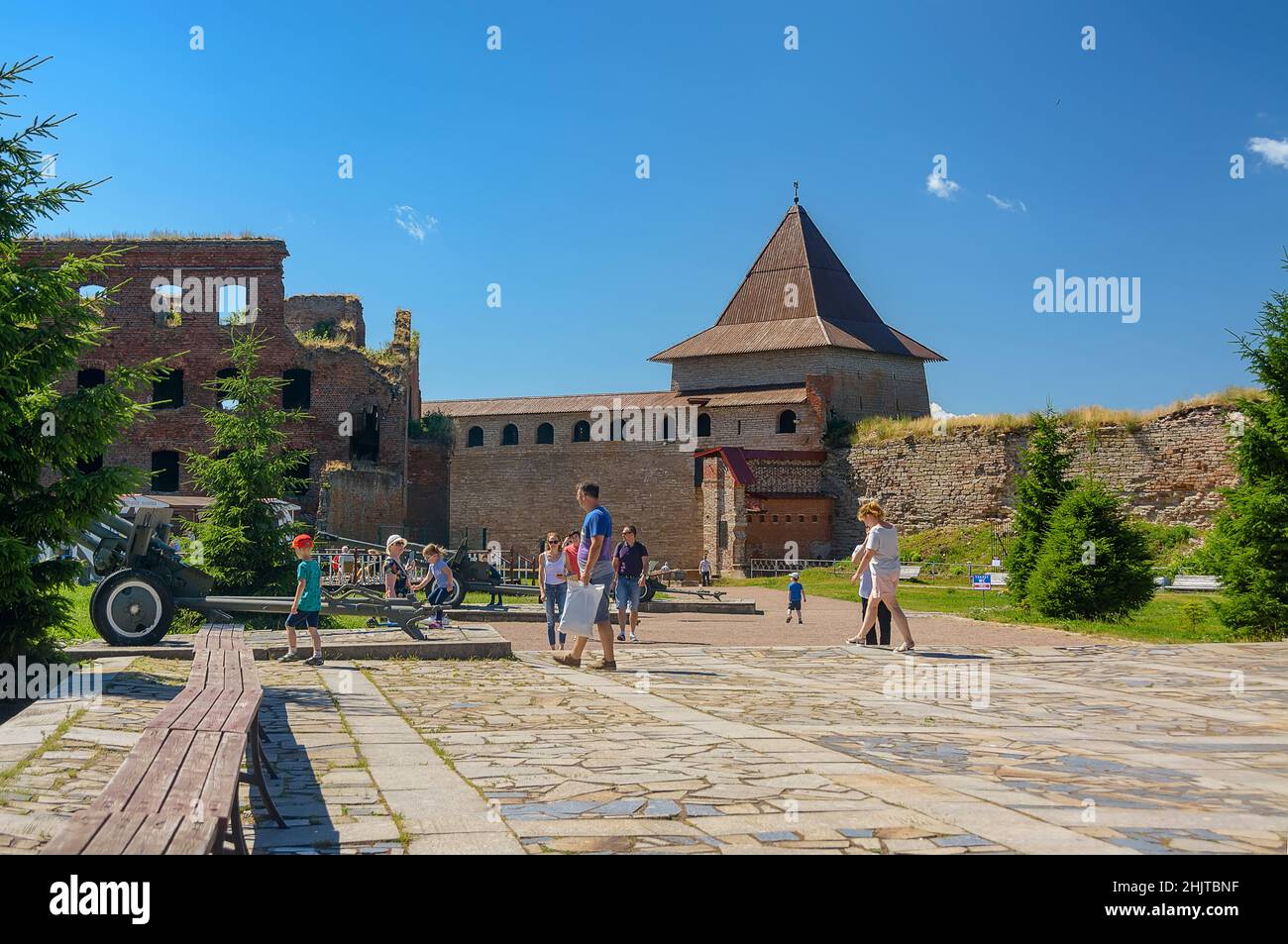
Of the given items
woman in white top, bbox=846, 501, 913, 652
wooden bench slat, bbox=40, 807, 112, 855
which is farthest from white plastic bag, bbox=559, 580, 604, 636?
wooden bench slat, bbox=40, 807, 112, 855

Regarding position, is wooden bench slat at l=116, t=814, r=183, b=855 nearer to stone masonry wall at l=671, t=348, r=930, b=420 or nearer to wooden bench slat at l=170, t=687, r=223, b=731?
wooden bench slat at l=170, t=687, r=223, b=731

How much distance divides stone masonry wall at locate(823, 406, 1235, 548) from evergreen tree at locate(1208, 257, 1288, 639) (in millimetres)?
14389

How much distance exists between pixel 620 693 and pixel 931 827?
15.8ft

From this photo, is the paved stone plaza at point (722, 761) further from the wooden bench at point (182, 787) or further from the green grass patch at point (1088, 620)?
the green grass patch at point (1088, 620)

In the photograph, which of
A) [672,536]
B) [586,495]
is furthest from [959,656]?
[672,536]

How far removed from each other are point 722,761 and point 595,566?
5.14 m

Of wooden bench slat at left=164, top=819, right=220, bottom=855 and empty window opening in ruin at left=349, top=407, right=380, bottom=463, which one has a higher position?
empty window opening in ruin at left=349, top=407, right=380, bottom=463

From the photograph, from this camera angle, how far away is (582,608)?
10859 mm

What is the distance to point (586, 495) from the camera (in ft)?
36.6

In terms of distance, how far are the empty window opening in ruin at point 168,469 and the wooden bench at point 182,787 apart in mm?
34461

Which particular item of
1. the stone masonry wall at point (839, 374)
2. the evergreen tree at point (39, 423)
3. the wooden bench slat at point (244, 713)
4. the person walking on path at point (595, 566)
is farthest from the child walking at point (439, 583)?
the stone masonry wall at point (839, 374)

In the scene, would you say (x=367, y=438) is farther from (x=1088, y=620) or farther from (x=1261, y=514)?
(x=1261, y=514)

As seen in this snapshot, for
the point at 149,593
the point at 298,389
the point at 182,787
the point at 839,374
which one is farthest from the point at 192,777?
the point at 839,374

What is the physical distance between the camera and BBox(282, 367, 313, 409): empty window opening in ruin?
126 ft
